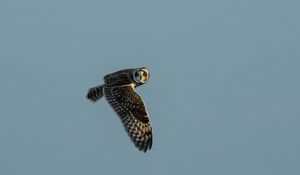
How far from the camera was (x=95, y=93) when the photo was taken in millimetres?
39438

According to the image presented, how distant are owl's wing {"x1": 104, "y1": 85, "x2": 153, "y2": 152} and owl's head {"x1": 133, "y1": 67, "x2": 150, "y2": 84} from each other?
18.4 inches

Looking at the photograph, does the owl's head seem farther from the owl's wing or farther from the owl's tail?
the owl's tail

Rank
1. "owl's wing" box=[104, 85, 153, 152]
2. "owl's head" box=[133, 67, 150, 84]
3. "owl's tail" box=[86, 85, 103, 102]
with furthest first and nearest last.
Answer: "owl's tail" box=[86, 85, 103, 102]
"owl's head" box=[133, 67, 150, 84]
"owl's wing" box=[104, 85, 153, 152]

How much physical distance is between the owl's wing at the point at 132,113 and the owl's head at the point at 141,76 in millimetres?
467

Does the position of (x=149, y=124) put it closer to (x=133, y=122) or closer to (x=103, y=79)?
(x=133, y=122)

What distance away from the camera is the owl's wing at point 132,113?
120 ft

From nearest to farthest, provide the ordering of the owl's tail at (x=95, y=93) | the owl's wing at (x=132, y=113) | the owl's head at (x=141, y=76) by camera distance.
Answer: the owl's wing at (x=132, y=113)
the owl's head at (x=141, y=76)
the owl's tail at (x=95, y=93)

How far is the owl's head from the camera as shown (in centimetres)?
3872

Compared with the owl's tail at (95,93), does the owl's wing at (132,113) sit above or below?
below

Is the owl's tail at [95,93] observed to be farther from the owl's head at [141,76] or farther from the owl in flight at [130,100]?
the owl's head at [141,76]

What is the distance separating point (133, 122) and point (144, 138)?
709 millimetres

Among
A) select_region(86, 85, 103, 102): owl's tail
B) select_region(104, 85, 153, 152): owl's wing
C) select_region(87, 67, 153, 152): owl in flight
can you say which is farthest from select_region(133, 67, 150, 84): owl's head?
select_region(86, 85, 103, 102): owl's tail

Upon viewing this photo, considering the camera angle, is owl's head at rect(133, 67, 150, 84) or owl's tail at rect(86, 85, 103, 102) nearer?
owl's head at rect(133, 67, 150, 84)

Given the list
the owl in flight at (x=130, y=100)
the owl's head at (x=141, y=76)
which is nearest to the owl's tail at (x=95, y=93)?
the owl in flight at (x=130, y=100)
